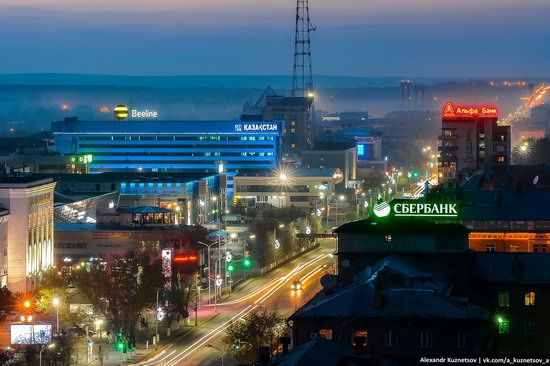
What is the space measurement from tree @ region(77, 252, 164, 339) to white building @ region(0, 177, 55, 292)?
10643 mm

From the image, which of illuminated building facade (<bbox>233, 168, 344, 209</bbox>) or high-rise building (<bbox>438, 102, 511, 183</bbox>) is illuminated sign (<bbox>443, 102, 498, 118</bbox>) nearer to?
high-rise building (<bbox>438, 102, 511, 183</bbox>)

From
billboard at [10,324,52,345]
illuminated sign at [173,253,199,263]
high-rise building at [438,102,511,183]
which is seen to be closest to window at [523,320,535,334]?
billboard at [10,324,52,345]

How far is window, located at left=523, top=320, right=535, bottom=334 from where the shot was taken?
6412 centimetres

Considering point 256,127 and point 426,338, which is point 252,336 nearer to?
point 426,338

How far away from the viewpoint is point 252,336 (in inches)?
2564

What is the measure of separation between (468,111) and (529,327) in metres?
112

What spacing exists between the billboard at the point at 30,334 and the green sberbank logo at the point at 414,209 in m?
15.4

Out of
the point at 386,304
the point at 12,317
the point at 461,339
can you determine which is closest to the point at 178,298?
the point at 12,317

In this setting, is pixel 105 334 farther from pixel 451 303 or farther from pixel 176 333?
pixel 451 303

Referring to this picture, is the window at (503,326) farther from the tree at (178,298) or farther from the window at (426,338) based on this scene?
the tree at (178,298)

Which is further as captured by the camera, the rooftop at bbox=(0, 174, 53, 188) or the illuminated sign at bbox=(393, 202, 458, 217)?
the rooftop at bbox=(0, 174, 53, 188)

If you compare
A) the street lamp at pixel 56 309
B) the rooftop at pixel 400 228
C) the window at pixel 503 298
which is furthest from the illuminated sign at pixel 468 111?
the window at pixel 503 298

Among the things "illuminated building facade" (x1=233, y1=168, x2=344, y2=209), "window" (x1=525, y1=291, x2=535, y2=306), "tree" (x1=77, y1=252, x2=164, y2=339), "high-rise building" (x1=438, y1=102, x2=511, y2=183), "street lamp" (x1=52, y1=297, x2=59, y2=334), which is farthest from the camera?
"illuminated building facade" (x1=233, y1=168, x2=344, y2=209)

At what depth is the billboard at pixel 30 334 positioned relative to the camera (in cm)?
6638
